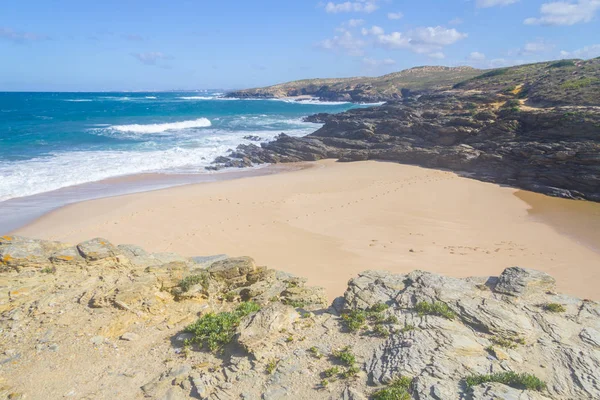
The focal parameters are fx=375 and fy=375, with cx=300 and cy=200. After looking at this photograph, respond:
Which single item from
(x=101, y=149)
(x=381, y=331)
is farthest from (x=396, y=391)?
(x=101, y=149)

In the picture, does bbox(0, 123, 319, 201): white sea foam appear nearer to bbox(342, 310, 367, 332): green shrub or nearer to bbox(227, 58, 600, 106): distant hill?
bbox(342, 310, 367, 332): green shrub

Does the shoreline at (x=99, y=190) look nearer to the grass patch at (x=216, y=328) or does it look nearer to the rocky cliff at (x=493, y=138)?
the rocky cliff at (x=493, y=138)

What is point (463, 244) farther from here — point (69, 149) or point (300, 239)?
point (69, 149)

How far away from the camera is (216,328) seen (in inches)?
243

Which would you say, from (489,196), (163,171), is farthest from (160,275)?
(163,171)

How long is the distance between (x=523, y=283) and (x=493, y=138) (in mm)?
20321

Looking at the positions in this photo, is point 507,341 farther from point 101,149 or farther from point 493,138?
point 101,149

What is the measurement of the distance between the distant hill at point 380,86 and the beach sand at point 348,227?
183 feet

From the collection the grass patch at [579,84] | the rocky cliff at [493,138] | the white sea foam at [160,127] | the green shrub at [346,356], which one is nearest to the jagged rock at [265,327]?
the green shrub at [346,356]

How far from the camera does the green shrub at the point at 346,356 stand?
17.5ft

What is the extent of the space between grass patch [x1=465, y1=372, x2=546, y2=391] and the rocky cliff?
17.5m

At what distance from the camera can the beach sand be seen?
11.4 m

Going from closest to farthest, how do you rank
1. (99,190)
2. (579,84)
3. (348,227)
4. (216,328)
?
(216,328), (348,227), (99,190), (579,84)

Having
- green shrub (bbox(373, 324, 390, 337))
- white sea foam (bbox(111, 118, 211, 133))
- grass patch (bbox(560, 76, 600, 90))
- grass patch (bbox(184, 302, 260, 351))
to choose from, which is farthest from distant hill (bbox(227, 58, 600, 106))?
white sea foam (bbox(111, 118, 211, 133))
